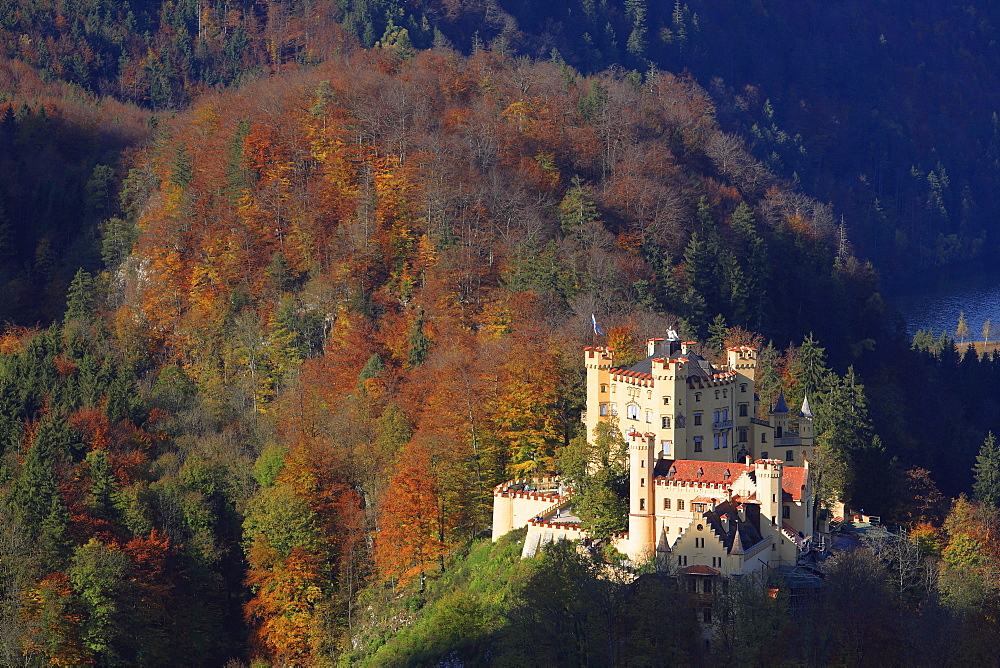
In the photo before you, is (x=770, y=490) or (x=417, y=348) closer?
(x=770, y=490)

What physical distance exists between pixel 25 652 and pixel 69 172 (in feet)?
218

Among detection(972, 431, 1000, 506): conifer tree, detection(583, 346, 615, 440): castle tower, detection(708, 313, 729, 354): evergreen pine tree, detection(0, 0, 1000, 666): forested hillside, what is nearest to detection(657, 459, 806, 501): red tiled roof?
detection(0, 0, 1000, 666): forested hillside

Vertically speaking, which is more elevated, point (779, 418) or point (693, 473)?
point (779, 418)

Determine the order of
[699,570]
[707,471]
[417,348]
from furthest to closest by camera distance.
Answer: [417,348]
[707,471]
[699,570]

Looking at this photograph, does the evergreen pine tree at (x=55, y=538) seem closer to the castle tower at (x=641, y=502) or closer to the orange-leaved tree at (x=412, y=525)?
the orange-leaved tree at (x=412, y=525)

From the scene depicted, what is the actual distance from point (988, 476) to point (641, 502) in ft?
140

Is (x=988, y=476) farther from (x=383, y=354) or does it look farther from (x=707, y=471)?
(x=707, y=471)

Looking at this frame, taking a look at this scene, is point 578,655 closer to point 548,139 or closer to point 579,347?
point 579,347

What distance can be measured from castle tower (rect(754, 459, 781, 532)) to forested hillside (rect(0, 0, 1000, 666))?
4358 mm

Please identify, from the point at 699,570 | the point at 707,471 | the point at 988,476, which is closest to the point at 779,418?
the point at 707,471

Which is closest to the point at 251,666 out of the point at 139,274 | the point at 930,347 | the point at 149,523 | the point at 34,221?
the point at 149,523

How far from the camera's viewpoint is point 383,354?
4114 inches

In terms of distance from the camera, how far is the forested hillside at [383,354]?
274 feet

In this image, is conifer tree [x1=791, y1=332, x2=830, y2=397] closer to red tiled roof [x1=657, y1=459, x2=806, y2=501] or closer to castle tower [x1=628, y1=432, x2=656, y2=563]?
red tiled roof [x1=657, y1=459, x2=806, y2=501]
